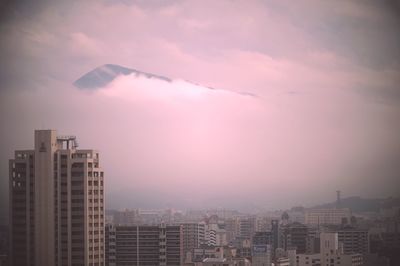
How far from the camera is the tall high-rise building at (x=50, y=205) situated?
239 inches

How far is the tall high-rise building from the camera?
6066mm

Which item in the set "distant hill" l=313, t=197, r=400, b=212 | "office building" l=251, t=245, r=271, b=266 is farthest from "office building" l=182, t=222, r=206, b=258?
"distant hill" l=313, t=197, r=400, b=212

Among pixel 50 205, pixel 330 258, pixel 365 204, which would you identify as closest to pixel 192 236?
pixel 330 258

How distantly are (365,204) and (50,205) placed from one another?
2585mm

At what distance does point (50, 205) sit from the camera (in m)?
6.09

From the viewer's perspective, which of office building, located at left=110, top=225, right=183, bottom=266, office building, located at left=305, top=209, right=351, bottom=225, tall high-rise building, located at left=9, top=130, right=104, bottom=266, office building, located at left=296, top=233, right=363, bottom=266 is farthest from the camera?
office building, located at left=305, top=209, right=351, bottom=225

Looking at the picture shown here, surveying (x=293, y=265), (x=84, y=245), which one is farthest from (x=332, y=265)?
(x=84, y=245)

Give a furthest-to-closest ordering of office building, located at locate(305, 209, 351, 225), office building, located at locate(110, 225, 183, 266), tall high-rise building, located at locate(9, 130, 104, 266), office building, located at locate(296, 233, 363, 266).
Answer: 1. office building, located at locate(305, 209, 351, 225)
2. office building, located at locate(110, 225, 183, 266)
3. office building, located at locate(296, 233, 363, 266)
4. tall high-rise building, located at locate(9, 130, 104, 266)

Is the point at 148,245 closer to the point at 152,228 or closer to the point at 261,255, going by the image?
the point at 152,228

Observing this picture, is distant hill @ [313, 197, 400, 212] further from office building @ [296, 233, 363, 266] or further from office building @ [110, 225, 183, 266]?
office building @ [110, 225, 183, 266]

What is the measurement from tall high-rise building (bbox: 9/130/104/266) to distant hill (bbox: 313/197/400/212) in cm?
199

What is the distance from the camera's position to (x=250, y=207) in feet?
21.4

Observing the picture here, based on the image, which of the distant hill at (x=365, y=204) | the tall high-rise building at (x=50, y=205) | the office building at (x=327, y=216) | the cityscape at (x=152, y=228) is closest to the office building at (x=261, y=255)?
the cityscape at (x=152, y=228)

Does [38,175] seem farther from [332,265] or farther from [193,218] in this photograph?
[332,265]
